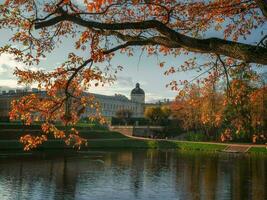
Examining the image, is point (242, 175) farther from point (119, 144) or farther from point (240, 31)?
point (119, 144)

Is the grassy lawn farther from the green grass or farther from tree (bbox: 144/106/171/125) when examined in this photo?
tree (bbox: 144/106/171/125)

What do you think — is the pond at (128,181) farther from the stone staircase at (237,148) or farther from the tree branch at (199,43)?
the stone staircase at (237,148)

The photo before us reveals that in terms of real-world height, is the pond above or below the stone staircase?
below

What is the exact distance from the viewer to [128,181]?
25.8 m

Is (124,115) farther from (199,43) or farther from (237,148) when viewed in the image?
(199,43)

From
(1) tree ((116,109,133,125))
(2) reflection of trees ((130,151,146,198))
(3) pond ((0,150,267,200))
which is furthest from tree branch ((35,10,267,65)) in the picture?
(1) tree ((116,109,133,125))

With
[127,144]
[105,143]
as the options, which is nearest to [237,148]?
[127,144]

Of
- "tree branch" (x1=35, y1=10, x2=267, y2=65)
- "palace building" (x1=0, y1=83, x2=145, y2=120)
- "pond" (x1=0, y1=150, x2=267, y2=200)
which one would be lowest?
"pond" (x1=0, y1=150, x2=267, y2=200)

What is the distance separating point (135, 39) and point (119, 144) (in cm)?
5696

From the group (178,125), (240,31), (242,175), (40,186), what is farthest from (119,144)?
(240,31)

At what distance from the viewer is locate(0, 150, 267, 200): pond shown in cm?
2085

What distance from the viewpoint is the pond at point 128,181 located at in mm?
20853

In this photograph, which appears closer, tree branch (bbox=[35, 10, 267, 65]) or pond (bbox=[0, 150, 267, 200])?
tree branch (bbox=[35, 10, 267, 65])

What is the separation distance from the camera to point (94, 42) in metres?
9.16
